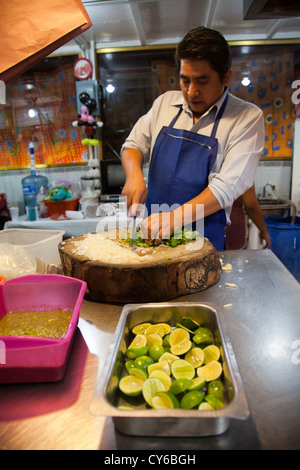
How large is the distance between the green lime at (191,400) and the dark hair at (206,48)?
1.71 metres

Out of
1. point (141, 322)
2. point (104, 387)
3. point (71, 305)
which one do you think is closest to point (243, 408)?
point (104, 387)

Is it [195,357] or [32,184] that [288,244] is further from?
[32,184]

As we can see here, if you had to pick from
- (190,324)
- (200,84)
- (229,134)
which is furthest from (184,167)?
(190,324)

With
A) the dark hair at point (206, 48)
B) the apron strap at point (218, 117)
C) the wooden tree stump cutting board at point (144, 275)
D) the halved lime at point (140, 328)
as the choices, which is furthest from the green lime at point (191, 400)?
the dark hair at point (206, 48)

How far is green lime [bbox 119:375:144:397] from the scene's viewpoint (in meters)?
0.77

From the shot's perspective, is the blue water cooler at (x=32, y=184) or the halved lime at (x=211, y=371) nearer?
the halved lime at (x=211, y=371)

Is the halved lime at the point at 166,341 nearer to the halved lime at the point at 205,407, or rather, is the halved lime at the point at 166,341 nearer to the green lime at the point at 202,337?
the green lime at the point at 202,337

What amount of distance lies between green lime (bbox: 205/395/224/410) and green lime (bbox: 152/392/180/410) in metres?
0.07

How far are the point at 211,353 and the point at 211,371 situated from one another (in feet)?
0.23

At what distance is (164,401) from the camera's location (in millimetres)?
719

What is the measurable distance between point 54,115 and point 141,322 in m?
4.31

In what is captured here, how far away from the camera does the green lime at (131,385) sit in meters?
0.77

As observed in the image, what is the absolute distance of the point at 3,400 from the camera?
81cm

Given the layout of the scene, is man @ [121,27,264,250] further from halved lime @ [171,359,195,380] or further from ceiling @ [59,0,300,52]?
ceiling @ [59,0,300,52]
